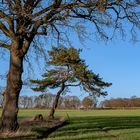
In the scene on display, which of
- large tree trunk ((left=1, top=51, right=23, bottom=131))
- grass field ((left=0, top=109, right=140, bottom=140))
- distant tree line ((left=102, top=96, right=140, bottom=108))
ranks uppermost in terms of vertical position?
distant tree line ((left=102, top=96, right=140, bottom=108))

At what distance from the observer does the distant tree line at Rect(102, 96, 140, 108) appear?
188 metres

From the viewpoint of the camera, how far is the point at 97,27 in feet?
88.6

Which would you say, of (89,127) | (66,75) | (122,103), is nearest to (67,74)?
(66,75)

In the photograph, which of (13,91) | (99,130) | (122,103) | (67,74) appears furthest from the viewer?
(122,103)

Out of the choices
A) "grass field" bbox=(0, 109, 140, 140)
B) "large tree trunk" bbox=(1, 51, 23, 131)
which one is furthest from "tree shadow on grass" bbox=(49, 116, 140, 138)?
"large tree trunk" bbox=(1, 51, 23, 131)

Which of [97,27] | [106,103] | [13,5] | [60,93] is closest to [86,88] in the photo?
[60,93]

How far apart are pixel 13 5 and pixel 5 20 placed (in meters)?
2.07

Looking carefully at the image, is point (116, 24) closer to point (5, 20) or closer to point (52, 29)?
point (52, 29)

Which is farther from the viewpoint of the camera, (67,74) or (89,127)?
(67,74)

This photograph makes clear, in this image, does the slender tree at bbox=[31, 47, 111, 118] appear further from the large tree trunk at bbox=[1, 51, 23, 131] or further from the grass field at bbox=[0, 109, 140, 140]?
the large tree trunk at bbox=[1, 51, 23, 131]

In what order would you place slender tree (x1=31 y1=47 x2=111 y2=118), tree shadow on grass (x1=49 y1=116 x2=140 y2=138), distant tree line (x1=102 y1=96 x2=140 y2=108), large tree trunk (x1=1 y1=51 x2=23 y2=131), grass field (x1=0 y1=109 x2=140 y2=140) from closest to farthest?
grass field (x1=0 y1=109 x2=140 y2=140) → large tree trunk (x1=1 y1=51 x2=23 y2=131) → tree shadow on grass (x1=49 y1=116 x2=140 y2=138) → slender tree (x1=31 y1=47 x2=111 y2=118) → distant tree line (x1=102 y1=96 x2=140 y2=108)

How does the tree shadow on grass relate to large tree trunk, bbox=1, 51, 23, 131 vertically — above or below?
below

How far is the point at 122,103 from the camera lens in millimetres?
187875

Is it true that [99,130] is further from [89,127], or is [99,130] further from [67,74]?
[67,74]
